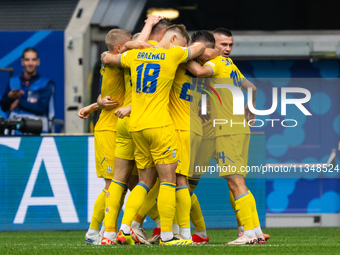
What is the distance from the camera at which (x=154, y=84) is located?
7031 millimetres

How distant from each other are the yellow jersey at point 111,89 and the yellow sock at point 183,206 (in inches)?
38.3

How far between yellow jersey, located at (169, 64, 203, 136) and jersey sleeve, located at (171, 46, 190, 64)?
24 centimetres

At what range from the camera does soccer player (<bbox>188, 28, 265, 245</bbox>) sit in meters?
7.32

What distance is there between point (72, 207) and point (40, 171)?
610mm

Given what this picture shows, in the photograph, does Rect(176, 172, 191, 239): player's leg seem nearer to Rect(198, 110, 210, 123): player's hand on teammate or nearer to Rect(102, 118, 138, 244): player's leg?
Rect(102, 118, 138, 244): player's leg

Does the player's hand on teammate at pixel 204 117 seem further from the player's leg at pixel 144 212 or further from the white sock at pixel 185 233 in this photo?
the white sock at pixel 185 233

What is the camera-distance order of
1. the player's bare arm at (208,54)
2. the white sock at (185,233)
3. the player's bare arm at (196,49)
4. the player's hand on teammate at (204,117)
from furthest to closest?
1. the player's hand on teammate at (204,117)
2. the player's bare arm at (208,54)
3. the white sock at (185,233)
4. the player's bare arm at (196,49)

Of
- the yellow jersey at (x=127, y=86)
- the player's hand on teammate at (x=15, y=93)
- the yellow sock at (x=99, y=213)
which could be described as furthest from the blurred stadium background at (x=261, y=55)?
the yellow jersey at (x=127, y=86)

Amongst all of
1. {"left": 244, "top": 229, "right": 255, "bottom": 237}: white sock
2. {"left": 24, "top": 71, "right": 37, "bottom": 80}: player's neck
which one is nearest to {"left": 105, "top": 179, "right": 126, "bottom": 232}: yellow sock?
{"left": 244, "top": 229, "right": 255, "bottom": 237}: white sock

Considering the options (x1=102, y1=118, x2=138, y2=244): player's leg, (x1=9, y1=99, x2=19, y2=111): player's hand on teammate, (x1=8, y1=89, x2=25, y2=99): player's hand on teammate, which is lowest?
(x1=102, y1=118, x2=138, y2=244): player's leg

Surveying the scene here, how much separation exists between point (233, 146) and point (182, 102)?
607mm

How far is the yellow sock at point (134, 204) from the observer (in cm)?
711

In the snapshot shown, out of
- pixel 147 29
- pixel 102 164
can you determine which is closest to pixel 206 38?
pixel 147 29

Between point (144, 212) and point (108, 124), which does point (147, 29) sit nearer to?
point (108, 124)
